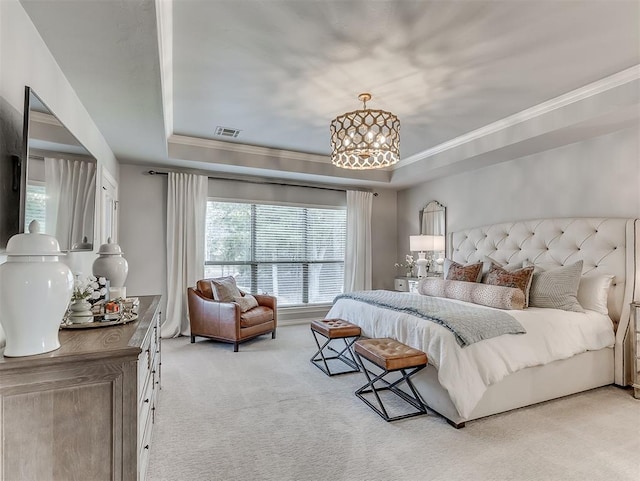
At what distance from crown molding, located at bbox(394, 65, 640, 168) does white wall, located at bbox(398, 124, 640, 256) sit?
2.14 feet

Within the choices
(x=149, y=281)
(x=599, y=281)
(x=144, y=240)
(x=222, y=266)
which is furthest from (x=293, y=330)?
(x=599, y=281)

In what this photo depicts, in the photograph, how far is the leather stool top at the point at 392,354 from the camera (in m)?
2.46

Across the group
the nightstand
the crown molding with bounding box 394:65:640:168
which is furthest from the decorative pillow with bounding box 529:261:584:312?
the crown molding with bounding box 394:65:640:168

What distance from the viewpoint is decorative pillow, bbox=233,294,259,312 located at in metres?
4.56

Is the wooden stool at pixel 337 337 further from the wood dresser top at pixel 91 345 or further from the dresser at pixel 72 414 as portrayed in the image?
the dresser at pixel 72 414

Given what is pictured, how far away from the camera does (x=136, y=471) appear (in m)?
1.38

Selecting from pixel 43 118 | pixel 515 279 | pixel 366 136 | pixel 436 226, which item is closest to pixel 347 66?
pixel 366 136

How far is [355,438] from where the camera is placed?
2.31m

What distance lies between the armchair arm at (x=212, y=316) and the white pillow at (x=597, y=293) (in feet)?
11.9

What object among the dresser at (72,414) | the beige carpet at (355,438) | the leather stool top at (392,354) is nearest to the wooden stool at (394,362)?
the leather stool top at (392,354)

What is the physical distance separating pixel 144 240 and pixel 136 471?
4.02 meters

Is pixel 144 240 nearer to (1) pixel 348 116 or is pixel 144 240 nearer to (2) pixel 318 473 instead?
(1) pixel 348 116

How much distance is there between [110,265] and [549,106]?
13.1ft

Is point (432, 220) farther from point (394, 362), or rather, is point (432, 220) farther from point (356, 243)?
point (394, 362)
